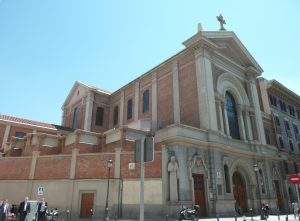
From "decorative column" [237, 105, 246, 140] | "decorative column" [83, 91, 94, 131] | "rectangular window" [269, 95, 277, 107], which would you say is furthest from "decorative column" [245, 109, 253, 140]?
"decorative column" [83, 91, 94, 131]

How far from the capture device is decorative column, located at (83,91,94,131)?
37531mm

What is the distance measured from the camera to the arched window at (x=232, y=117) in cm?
2890

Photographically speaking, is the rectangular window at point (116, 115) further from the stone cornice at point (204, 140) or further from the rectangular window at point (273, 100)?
the rectangular window at point (273, 100)

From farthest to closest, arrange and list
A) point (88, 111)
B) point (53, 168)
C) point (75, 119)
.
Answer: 1. point (75, 119)
2. point (88, 111)
3. point (53, 168)

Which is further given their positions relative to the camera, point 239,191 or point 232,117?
point 232,117

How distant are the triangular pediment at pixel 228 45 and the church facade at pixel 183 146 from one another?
A: 107 millimetres

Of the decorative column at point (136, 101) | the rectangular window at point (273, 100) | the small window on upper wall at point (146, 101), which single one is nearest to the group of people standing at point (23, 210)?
the small window on upper wall at point (146, 101)

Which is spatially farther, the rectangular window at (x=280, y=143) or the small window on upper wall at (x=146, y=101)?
the rectangular window at (x=280, y=143)

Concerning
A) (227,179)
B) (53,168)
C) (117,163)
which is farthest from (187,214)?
(53,168)

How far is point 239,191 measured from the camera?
84.9 feet

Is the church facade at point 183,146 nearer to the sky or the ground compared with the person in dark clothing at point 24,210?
nearer to the sky

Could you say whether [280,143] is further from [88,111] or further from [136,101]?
[88,111]

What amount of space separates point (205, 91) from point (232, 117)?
21.4 feet

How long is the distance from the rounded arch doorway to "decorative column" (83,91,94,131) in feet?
65.9
